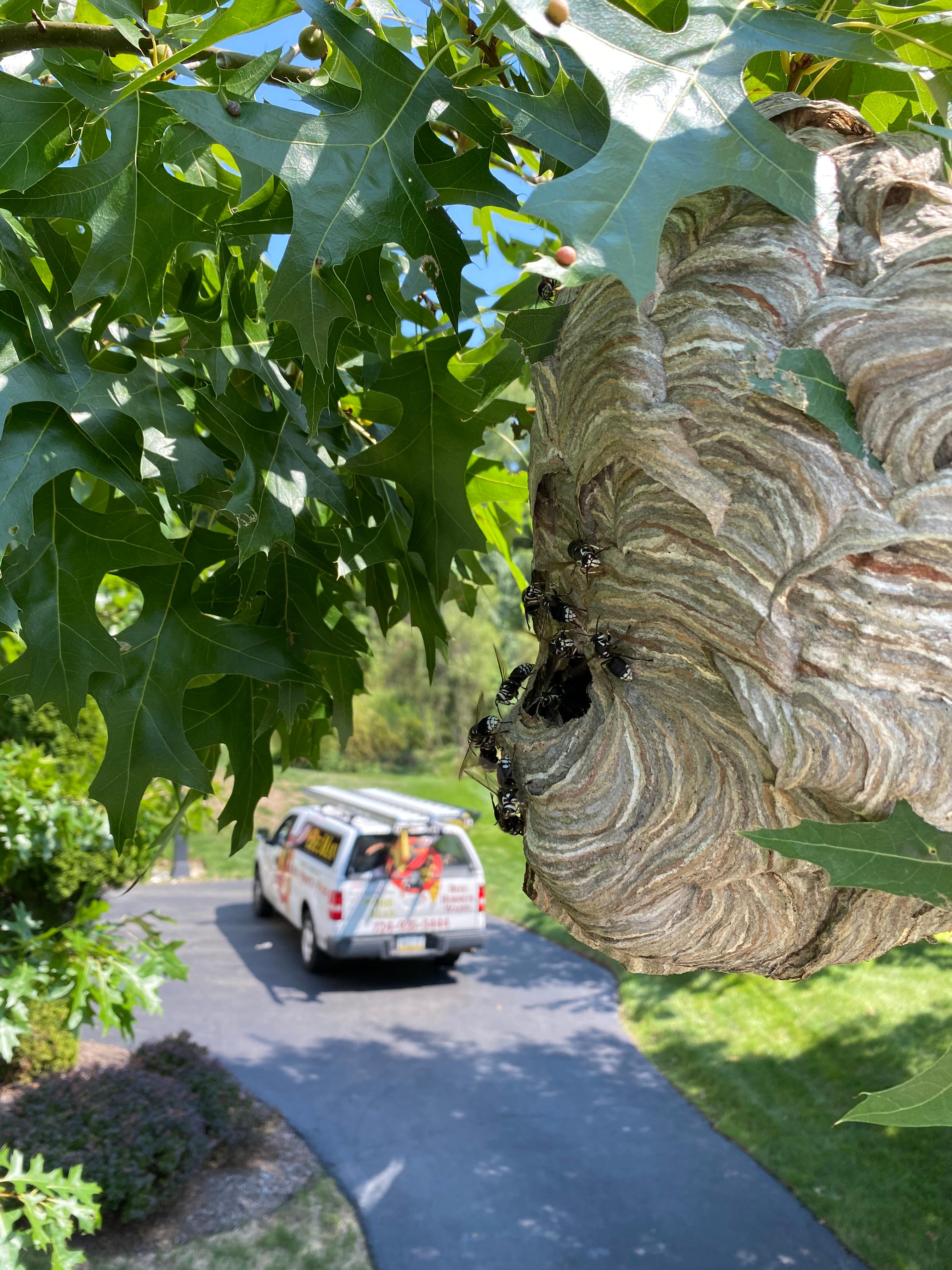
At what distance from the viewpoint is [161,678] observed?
191 cm

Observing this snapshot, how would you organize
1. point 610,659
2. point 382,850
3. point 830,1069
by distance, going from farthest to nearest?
point 382,850 → point 830,1069 → point 610,659

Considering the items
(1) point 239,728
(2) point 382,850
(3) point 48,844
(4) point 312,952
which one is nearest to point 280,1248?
(3) point 48,844

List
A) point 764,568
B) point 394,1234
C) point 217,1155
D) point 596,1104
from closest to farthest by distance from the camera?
1. point 764,568
2. point 394,1234
3. point 217,1155
4. point 596,1104

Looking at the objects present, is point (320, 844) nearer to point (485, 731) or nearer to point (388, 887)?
point (388, 887)

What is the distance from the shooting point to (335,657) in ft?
7.60

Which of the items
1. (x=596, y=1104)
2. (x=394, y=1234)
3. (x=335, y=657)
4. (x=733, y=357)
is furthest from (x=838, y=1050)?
(x=733, y=357)

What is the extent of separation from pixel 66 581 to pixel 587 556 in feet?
2.92

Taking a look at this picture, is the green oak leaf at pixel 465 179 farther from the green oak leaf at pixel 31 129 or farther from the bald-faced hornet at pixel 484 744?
the bald-faced hornet at pixel 484 744

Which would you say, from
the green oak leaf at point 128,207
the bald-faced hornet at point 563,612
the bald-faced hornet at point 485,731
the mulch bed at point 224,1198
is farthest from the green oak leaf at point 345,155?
the mulch bed at point 224,1198

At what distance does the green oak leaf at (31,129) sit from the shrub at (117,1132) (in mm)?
7263

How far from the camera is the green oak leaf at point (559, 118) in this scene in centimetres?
129

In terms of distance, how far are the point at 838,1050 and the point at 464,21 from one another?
429 inches

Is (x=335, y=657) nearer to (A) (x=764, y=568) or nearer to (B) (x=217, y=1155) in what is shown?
(A) (x=764, y=568)

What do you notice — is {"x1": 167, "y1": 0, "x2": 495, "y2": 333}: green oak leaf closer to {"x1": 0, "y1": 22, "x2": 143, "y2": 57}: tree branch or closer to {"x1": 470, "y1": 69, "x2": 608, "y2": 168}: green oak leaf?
{"x1": 470, "y1": 69, "x2": 608, "y2": 168}: green oak leaf
